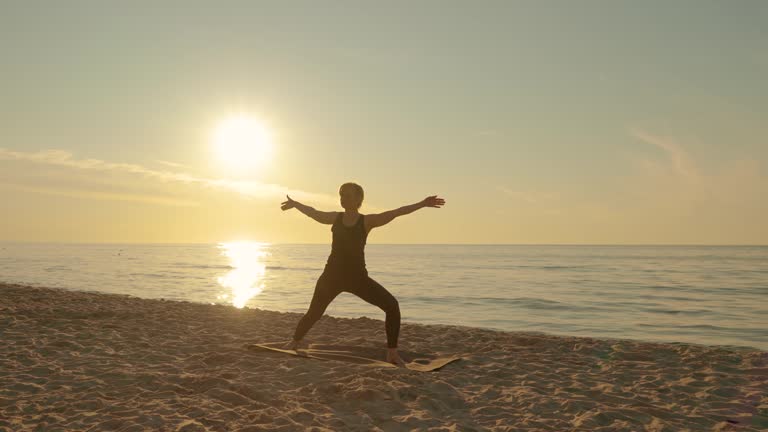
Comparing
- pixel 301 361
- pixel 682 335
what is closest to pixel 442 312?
pixel 682 335

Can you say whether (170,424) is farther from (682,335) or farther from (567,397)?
(682,335)

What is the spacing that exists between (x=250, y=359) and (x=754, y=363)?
22.3 feet

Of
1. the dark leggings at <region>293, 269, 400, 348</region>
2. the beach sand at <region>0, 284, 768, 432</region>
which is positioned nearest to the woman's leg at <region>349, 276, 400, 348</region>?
the dark leggings at <region>293, 269, 400, 348</region>

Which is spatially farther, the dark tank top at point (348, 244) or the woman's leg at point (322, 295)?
the woman's leg at point (322, 295)

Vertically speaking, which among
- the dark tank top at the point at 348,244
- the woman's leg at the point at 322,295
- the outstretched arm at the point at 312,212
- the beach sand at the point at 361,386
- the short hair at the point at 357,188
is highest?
the short hair at the point at 357,188

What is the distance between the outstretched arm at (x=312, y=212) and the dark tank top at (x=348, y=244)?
10cm

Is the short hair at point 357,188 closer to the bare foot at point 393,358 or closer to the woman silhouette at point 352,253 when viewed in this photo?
the woman silhouette at point 352,253

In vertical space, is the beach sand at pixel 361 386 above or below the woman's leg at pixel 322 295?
below

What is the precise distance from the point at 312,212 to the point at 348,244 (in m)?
0.63

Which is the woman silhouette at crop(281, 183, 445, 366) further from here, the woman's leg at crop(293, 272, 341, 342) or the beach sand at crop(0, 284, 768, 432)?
the beach sand at crop(0, 284, 768, 432)

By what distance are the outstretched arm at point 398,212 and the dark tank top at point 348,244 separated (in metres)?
0.14

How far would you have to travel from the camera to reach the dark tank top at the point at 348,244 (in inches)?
266

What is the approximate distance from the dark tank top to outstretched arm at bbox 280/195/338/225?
0.32 feet

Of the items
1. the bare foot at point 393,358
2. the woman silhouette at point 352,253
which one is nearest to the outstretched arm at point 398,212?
the woman silhouette at point 352,253
